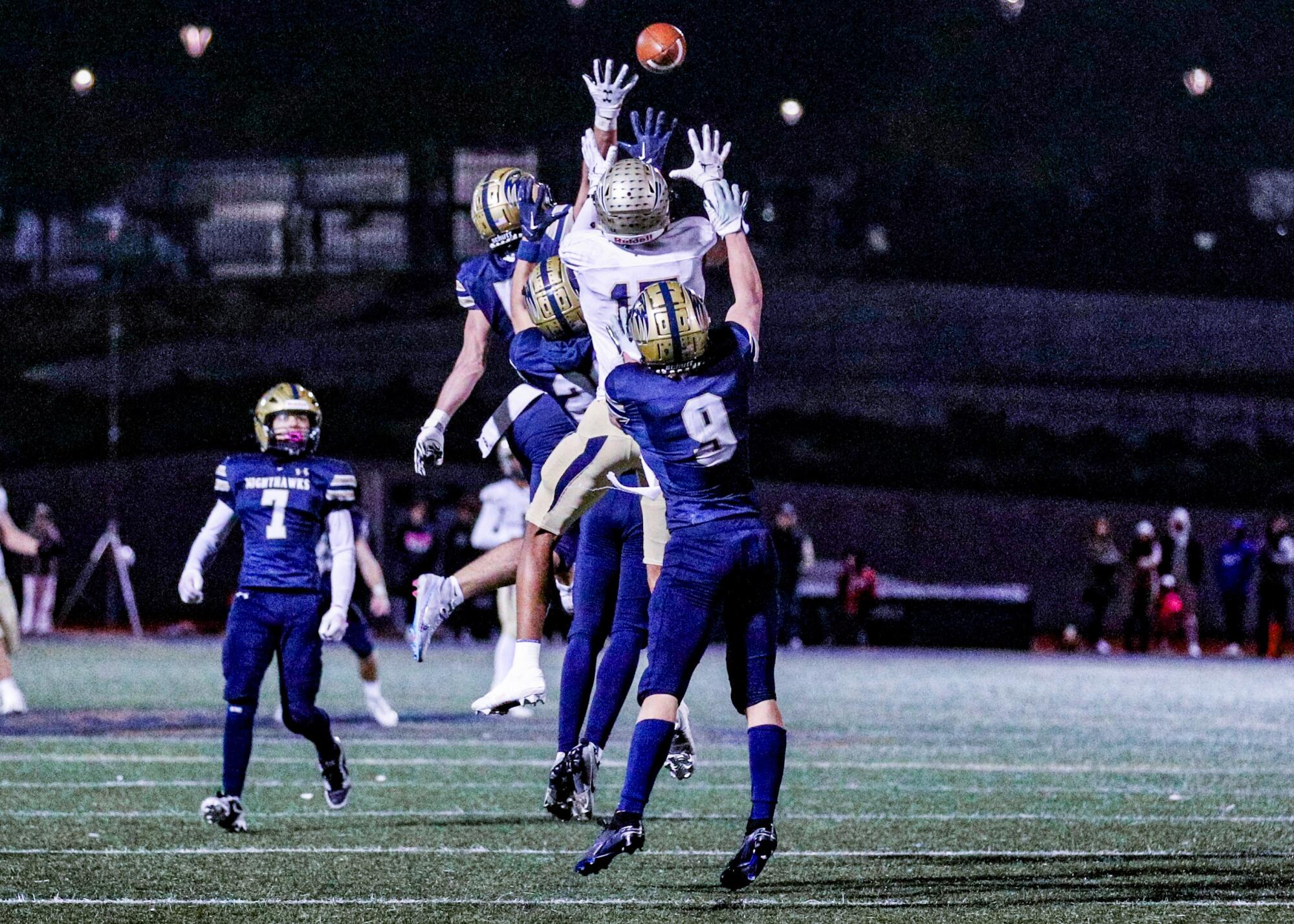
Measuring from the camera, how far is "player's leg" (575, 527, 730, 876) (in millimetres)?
6336

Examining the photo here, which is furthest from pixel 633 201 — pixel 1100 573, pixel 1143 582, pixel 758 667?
pixel 1100 573

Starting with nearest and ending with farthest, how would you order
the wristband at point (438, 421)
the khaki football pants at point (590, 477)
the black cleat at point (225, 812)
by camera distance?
1. the khaki football pants at point (590, 477)
2. the wristband at point (438, 421)
3. the black cleat at point (225, 812)

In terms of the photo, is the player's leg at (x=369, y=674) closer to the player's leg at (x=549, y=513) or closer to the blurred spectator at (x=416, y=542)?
the player's leg at (x=549, y=513)

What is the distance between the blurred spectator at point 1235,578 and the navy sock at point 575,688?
18.0 meters

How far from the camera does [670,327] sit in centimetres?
620

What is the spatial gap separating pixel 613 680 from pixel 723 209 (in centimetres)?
173

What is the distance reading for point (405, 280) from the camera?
29469 millimetres

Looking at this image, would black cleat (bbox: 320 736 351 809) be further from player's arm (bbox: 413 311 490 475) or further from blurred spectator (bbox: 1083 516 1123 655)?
blurred spectator (bbox: 1083 516 1123 655)

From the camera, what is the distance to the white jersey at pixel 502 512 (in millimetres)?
14469

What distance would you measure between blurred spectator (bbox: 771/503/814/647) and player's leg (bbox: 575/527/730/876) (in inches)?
596

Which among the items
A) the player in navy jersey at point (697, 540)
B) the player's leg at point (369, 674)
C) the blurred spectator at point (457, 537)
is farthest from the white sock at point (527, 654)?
the blurred spectator at point (457, 537)

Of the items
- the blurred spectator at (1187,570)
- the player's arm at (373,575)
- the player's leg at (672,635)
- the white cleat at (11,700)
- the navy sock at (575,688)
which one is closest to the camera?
the player's leg at (672,635)

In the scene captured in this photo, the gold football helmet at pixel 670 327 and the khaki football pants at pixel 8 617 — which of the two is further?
the khaki football pants at pixel 8 617

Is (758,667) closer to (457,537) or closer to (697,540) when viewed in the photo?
(697,540)
